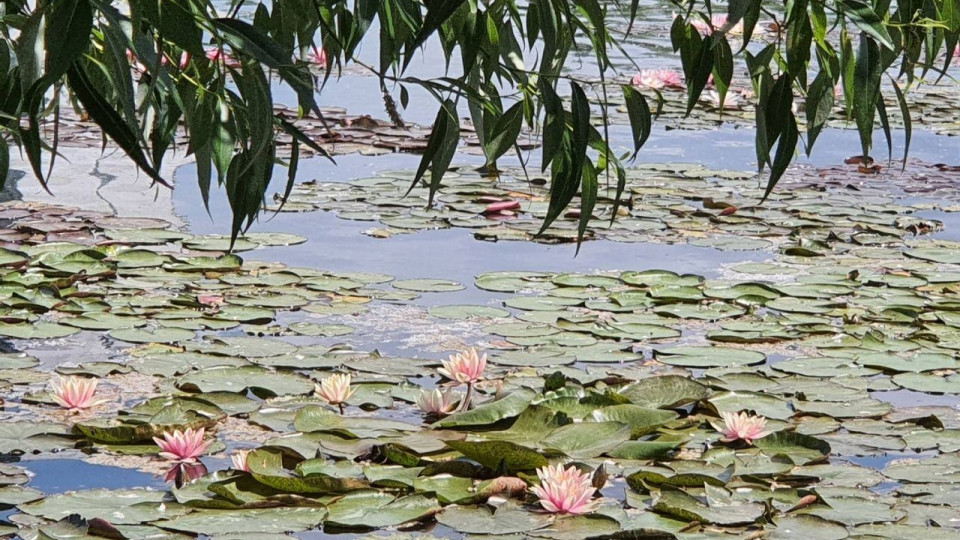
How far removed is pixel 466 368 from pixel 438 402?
0.51ft

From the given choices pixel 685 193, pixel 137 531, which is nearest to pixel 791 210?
pixel 685 193

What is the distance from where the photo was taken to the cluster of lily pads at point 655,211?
436cm

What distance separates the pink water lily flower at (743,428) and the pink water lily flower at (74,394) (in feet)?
3.73

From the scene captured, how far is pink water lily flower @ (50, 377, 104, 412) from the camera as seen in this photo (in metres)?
2.52

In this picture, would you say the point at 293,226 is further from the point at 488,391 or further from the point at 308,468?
the point at 308,468

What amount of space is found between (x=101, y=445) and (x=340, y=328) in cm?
90

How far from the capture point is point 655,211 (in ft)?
15.6

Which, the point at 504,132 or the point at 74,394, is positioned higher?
the point at 504,132

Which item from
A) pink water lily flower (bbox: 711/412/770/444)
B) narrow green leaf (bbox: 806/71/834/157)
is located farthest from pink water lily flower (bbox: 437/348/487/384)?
narrow green leaf (bbox: 806/71/834/157)

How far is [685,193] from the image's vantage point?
16.7 feet

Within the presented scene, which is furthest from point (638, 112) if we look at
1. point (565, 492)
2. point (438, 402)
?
point (438, 402)

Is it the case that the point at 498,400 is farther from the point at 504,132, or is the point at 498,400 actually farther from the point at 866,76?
the point at 866,76

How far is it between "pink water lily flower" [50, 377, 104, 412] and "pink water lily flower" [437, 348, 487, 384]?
26.0 inches

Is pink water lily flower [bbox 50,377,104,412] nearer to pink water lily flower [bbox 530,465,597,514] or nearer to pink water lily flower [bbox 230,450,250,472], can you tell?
pink water lily flower [bbox 230,450,250,472]
